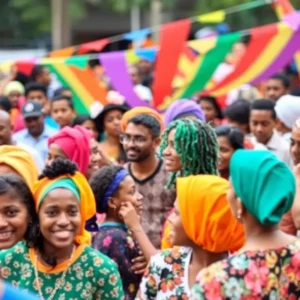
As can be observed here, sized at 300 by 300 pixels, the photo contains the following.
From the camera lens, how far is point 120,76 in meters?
13.2

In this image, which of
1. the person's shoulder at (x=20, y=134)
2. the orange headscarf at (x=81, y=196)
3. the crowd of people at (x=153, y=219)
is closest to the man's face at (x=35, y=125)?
the person's shoulder at (x=20, y=134)

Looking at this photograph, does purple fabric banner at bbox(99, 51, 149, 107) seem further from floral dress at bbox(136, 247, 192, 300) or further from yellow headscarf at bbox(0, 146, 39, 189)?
floral dress at bbox(136, 247, 192, 300)

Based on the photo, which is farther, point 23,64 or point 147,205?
point 23,64

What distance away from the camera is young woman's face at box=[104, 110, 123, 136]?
11.3m

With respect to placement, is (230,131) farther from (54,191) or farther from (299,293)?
(299,293)

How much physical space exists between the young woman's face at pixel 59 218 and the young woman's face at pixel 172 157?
4.22 ft

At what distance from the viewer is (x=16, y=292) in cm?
354

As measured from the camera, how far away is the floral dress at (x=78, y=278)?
6.00 meters

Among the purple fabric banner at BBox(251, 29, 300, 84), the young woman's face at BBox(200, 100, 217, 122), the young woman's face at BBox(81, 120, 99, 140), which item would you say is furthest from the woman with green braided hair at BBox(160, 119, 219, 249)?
the young woman's face at BBox(200, 100, 217, 122)

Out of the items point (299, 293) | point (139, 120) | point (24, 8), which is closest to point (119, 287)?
point (299, 293)

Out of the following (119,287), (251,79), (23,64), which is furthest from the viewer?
(23,64)

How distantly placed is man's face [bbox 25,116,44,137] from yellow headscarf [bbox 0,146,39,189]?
4767 millimetres

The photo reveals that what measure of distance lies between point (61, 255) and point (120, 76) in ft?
23.8

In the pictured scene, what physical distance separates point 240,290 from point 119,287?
1.44 m
